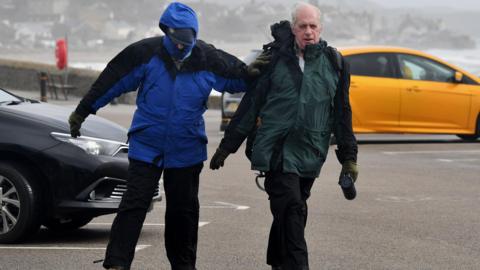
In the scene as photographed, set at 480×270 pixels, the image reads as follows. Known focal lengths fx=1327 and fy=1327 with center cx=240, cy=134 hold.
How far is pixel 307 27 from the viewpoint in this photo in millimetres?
6953

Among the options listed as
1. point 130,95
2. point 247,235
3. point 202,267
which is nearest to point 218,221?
point 247,235

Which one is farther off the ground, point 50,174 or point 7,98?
point 7,98

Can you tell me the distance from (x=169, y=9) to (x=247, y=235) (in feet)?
10.3

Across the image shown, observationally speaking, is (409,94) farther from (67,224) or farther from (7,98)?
(7,98)

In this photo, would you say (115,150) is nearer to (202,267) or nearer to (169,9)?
(202,267)

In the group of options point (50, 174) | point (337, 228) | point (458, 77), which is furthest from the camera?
point (458, 77)

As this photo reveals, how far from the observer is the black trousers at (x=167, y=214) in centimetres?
693

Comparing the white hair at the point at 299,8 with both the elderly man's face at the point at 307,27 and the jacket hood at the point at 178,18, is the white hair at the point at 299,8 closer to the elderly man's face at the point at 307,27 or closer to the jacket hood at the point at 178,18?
the elderly man's face at the point at 307,27

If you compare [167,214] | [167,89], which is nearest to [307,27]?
[167,89]

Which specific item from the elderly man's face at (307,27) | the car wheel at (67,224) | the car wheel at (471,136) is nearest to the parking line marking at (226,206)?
the car wheel at (67,224)

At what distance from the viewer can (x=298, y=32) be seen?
6980 mm

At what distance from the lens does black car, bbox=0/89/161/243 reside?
884 cm

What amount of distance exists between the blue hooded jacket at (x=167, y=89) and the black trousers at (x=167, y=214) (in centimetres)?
8

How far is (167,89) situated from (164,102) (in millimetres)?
69
